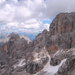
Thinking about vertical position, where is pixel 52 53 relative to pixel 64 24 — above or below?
below

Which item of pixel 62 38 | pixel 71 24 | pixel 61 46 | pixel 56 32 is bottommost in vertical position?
pixel 61 46

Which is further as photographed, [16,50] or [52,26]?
[16,50]

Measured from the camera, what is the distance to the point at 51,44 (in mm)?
44375

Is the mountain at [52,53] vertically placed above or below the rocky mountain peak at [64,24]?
below

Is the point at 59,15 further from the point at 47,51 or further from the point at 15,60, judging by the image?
the point at 15,60

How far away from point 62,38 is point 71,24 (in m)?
9.19

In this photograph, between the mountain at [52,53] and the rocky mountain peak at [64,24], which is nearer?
the mountain at [52,53]

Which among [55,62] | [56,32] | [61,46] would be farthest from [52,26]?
[55,62]

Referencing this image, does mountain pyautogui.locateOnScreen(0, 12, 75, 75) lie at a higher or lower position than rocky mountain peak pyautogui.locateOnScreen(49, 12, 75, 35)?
lower

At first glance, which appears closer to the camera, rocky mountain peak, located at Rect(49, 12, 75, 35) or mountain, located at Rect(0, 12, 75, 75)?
mountain, located at Rect(0, 12, 75, 75)

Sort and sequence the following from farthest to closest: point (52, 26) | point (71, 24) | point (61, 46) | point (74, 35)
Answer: point (52, 26)
point (71, 24)
point (61, 46)
point (74, 35)

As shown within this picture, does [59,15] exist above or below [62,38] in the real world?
above

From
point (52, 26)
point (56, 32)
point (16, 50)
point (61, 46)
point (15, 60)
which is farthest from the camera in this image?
point (16, 50)

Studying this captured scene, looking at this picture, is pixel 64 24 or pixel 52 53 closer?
pixel 52 53
